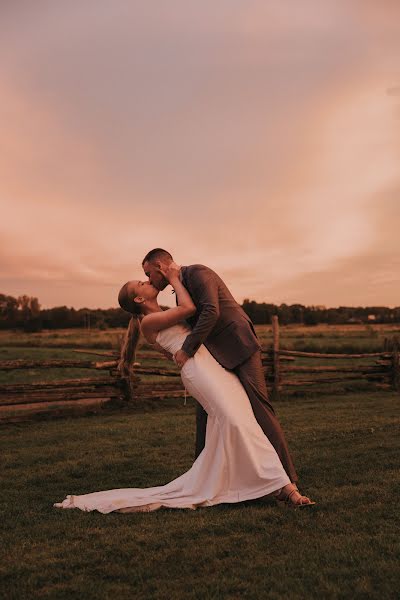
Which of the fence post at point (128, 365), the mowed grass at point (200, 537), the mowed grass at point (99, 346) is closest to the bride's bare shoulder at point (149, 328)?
the mowed grass at point (200, 537)

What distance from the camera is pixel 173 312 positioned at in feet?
13.5

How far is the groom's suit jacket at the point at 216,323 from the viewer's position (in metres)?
4.03

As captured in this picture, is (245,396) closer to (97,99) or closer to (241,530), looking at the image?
(241,530)

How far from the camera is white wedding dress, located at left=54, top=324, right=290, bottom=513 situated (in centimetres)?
388

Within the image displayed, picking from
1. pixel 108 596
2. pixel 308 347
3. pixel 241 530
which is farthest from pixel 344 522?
pixel 308 347

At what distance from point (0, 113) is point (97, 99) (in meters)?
2.02

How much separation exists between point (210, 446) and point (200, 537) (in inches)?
31.8

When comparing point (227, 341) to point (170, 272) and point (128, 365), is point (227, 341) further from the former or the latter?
point (128, 365)

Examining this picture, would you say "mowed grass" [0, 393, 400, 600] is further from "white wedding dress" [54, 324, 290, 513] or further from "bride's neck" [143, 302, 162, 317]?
"bride's neck" [143, 302, 162, 317]

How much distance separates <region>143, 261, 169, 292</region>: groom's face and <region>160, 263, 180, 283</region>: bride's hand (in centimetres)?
3

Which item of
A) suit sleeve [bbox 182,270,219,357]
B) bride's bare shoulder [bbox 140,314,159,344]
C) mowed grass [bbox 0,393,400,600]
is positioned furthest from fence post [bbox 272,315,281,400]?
suit sleeve [bbox 182,270,219,357]

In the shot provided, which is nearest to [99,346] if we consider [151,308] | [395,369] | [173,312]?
[395,369]

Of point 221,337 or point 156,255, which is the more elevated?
point 156,255

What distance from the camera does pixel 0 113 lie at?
1130 centimetres
